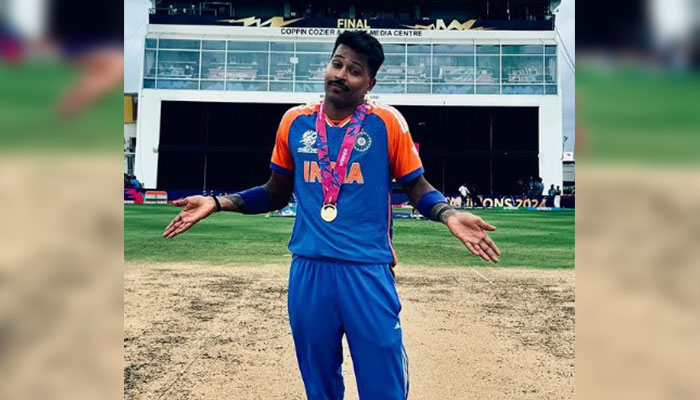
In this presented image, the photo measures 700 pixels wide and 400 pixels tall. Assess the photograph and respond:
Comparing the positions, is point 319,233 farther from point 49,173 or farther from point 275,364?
point 275,364

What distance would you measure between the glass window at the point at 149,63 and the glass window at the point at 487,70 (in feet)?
65.6

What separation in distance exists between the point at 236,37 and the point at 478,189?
1792 centimetres

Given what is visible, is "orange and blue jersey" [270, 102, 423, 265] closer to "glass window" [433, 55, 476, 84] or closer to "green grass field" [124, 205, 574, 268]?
"green grass field" [124, 205, 574, 268]

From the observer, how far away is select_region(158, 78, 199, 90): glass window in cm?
3453

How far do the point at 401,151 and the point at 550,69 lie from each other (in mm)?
35090

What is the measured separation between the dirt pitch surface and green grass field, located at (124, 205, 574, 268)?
6.73 ft

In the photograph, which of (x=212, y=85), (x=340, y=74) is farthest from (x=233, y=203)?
(x=212, y=85)

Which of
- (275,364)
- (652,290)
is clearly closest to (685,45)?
(652,290)

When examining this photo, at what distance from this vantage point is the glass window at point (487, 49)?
35.2 m

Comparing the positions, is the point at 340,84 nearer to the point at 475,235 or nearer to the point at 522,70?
the point at 475,235

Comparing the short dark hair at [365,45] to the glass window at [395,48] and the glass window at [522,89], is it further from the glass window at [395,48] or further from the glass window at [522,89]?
the glass window at [522,89]

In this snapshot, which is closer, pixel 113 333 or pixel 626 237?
A: pixel 626 237

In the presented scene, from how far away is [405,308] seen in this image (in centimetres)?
781

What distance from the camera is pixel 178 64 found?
34.8m
